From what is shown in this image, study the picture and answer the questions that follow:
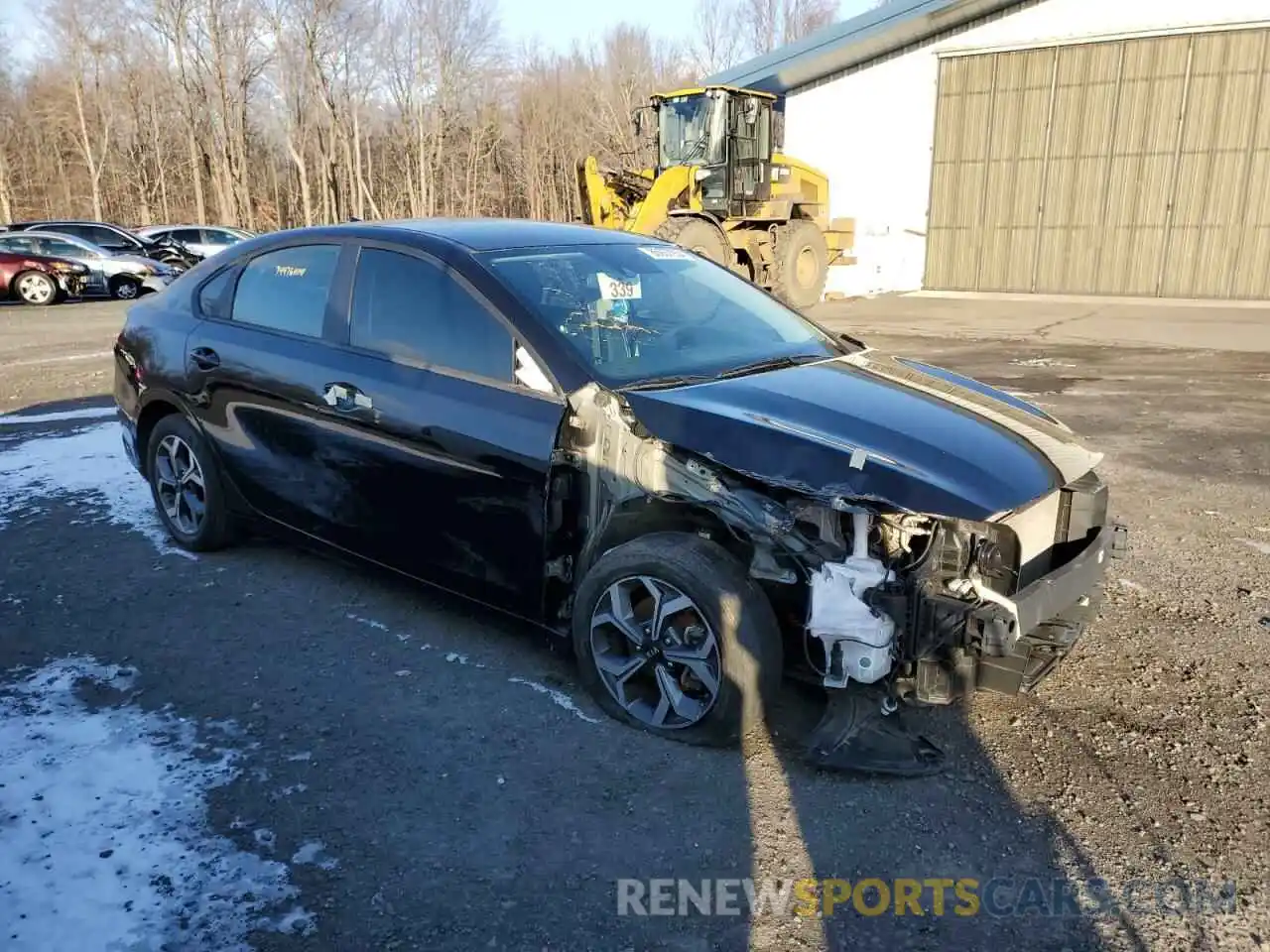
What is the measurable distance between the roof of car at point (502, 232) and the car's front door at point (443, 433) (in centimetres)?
19

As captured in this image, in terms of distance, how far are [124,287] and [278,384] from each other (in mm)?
19131

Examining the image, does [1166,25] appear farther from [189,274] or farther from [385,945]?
[385,945]

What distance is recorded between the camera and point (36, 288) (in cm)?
1930

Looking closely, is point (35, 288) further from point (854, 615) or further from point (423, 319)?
point (854, 615)

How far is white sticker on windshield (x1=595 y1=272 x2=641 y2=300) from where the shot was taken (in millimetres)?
3785

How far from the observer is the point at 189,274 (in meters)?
4.90

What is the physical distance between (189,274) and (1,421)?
4.27m

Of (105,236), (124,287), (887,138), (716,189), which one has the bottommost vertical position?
(124,287)

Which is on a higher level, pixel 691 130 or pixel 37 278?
pixel 691 130

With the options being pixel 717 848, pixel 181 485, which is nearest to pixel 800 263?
pixel 181 485

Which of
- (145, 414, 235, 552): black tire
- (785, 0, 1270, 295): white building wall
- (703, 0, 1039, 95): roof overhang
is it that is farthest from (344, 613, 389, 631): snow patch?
(703, 0, 1039, 95): roof overhang

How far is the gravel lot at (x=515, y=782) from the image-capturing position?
2.37 metres

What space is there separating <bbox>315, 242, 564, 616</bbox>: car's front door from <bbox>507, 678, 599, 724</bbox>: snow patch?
27 cm

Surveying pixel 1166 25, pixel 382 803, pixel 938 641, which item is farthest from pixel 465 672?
pixel 1166 25
